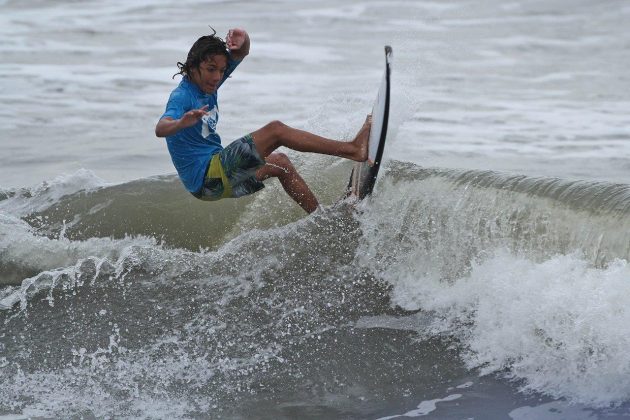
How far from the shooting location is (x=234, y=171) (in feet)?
19.1

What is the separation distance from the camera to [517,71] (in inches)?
610

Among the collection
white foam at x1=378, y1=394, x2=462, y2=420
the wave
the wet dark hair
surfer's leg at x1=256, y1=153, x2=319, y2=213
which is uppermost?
the wet dark hair

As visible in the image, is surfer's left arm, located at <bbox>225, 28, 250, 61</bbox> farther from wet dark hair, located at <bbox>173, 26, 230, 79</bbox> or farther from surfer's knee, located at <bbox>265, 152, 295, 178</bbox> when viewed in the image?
surfer's knee, located at <bbox>265, 152, 295, 178</bbox>

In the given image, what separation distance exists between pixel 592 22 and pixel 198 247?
1495 cm

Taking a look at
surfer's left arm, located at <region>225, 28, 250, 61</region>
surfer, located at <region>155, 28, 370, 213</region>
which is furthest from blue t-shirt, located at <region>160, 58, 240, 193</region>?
surfer's left arm, located at <region>225, 28, 250, 61</region>

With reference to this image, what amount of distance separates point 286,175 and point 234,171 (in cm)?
56

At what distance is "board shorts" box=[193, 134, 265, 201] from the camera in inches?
227

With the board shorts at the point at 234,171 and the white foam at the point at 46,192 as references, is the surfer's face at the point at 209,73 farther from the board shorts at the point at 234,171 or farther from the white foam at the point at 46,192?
the white foam at the point at 46,192

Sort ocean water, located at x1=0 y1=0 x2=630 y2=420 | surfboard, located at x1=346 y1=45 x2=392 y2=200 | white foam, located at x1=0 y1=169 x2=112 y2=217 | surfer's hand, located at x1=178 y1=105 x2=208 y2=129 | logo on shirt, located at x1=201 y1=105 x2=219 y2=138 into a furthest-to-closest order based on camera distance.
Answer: white foam, located at x1=0 y1=169 x2=112 y2=217, logo on shirt, located at x1=201 y1=105 x2=219 y2=138, surfboard, located at x1=346 y1=45 x2=392 y2=200, surfer's hand, located at x1=178 y1=105 x2=208 y2=129, ocean water, located at x1=0 y1=0 x2=630 y2=420

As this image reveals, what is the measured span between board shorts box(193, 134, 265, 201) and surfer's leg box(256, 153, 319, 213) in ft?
0.66

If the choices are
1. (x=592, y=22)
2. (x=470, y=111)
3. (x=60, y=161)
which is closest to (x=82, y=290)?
(x=60, y=161)

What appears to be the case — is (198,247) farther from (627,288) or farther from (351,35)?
(351,35)

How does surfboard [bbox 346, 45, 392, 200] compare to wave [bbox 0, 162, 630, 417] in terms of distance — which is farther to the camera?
surfboard [bbox 346, 45, 392, 200]

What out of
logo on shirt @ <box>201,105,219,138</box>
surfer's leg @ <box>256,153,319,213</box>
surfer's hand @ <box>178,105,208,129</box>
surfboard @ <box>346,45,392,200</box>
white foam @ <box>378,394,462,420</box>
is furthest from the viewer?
surfer's leg @ <box>256,153,319,213</box>
